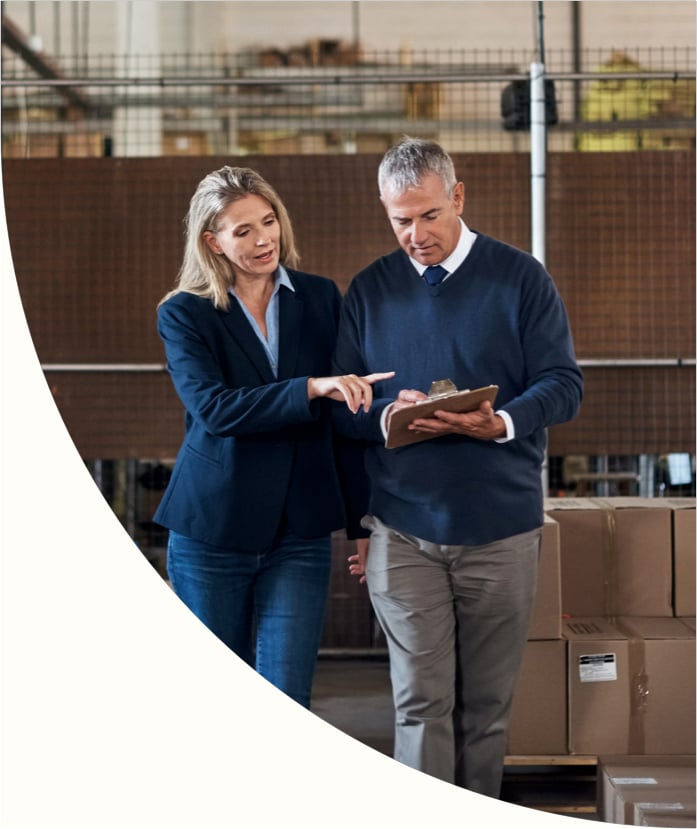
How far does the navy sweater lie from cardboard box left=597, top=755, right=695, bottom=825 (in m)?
0.59

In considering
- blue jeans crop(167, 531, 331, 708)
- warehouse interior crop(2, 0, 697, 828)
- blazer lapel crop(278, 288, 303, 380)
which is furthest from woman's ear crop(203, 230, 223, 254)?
warehouse interior crop(2, 0, 697, 828)

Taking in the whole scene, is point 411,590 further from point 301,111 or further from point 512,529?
point 301,111

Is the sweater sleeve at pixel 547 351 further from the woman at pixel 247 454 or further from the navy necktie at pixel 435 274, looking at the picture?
the woman at pixel 247 454

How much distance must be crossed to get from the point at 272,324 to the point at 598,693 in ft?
4.49

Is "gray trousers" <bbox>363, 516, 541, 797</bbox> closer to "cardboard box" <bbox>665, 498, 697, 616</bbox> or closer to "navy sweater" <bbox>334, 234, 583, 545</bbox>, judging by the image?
"navy sweater" <bbox>334, 234, 583, 545</bbox>

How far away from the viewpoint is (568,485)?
3.55 m

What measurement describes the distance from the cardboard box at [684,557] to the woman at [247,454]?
123cm

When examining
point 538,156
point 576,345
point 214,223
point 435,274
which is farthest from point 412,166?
point 576,345

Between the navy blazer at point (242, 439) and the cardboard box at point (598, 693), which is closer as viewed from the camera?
the navy blazer at point (242, 439)

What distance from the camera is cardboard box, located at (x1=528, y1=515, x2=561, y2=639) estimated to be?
2432mm

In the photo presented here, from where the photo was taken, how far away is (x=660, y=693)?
246cm

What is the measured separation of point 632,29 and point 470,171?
2.15 meters

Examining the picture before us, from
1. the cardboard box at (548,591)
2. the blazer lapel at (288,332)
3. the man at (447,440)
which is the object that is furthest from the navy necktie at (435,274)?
the cardboard box at (548,591)

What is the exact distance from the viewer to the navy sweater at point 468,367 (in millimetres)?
1646
